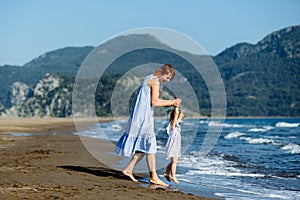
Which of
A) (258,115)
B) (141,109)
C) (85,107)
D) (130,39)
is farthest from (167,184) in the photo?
(258,115)

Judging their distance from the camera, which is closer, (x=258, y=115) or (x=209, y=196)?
(x=209, y=196)

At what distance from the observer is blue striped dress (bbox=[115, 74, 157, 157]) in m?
9.16

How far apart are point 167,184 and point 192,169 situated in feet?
12.1

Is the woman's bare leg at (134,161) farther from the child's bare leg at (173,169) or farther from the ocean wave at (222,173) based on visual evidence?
the ocean wave at (222,173)

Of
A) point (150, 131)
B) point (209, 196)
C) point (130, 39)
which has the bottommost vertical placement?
point (209, 196)

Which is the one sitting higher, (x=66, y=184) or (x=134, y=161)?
(x=134, y=161)

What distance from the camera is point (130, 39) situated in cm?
1362

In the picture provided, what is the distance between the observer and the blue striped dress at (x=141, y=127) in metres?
9.16

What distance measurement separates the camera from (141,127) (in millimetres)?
9180

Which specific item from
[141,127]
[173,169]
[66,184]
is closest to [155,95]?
[141,127]

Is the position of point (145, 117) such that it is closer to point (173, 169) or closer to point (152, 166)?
point (152, 166)

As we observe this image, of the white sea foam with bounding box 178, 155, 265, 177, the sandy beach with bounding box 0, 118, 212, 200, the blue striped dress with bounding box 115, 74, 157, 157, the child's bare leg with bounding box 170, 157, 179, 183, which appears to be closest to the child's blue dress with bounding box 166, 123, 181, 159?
the child's bare leg with bounding box 170, 157, 179, 183

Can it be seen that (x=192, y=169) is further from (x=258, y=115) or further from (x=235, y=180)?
(x=258, y=115)

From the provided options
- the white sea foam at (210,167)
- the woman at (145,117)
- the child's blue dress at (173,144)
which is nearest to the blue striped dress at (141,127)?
the woman at (145,117)
